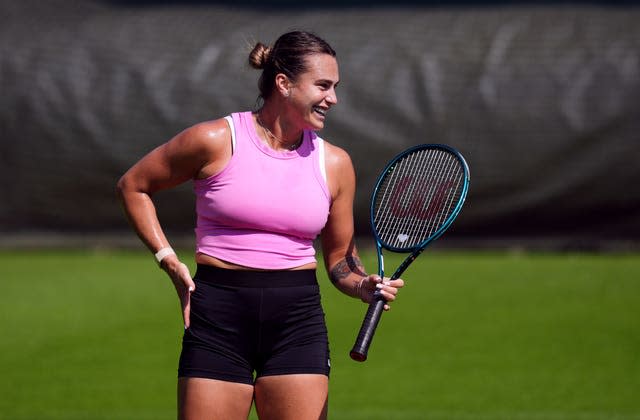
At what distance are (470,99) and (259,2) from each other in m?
3.71

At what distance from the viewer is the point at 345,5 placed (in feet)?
47.0

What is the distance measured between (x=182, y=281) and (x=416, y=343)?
14.8 ft

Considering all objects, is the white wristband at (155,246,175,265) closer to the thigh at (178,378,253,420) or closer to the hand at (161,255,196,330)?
the hand at (161,255,196,330)

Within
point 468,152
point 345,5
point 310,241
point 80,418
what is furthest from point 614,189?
point 310,241

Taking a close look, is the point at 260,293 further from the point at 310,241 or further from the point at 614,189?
the point at 614,189

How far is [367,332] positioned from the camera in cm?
386

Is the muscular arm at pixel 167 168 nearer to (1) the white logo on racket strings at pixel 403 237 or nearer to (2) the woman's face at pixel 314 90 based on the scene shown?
(2) the woman's face at pixel 314 90

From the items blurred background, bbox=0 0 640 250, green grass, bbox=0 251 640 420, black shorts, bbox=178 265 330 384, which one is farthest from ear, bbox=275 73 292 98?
blurred background, bbox=0 0 640 250

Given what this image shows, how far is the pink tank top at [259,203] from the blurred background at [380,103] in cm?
751

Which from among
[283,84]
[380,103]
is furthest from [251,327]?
[380,103]

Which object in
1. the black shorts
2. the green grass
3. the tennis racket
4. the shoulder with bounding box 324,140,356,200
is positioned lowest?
the green grass

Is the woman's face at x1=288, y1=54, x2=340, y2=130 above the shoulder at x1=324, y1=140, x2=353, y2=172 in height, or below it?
above

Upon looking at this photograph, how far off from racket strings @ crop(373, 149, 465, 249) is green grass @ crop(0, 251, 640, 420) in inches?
94.6

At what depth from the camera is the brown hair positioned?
3.98 m
